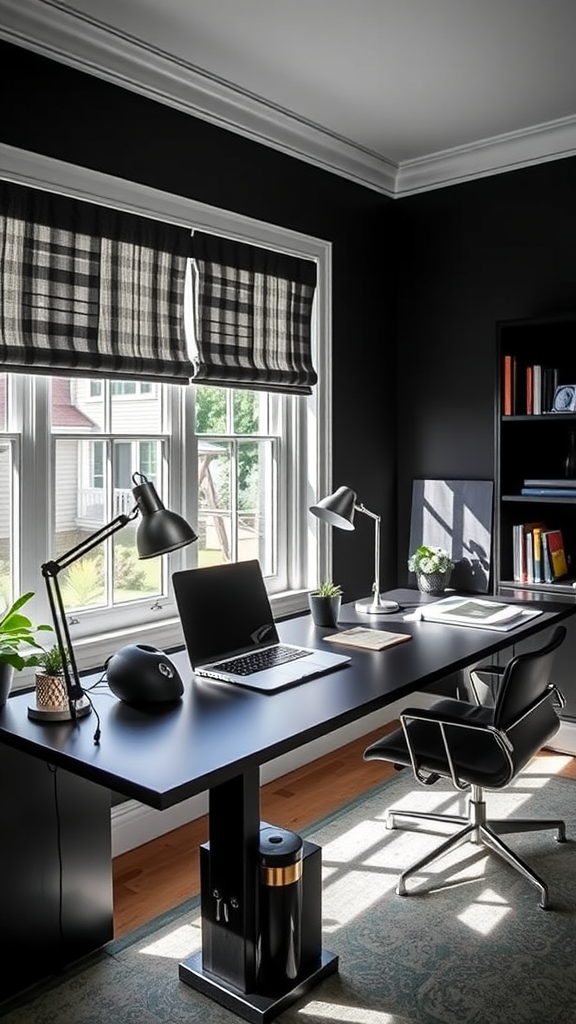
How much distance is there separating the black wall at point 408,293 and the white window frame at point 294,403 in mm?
82

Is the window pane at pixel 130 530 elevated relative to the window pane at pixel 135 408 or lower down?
lower down

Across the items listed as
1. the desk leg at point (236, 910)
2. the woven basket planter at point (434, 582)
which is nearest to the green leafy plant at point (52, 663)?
the desk leg at point (236, 910)

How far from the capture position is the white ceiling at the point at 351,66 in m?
2.87

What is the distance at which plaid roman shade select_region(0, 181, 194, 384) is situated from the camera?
2795 millimetres

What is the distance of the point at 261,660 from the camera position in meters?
2.69

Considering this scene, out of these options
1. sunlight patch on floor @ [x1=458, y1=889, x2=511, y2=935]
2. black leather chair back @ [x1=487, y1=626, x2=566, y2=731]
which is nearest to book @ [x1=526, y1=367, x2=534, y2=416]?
black leather chair back @ [x1=487, y1=626, x2=566, y2=731]

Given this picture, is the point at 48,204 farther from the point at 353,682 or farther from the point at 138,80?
the point at 353,682

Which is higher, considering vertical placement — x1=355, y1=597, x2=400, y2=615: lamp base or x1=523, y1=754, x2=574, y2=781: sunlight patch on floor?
x1=355, y1=597, x2=400, y2=615: lamp base

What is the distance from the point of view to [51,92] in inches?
114

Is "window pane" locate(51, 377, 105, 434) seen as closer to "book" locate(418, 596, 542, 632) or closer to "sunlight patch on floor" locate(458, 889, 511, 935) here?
"book" locate(418, 596, 542, 632)

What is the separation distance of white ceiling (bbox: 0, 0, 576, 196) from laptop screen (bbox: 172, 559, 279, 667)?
1755 mm

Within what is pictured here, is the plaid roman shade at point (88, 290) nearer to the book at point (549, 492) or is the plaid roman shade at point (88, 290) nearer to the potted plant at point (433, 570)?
the potted plant at point (433, 570)

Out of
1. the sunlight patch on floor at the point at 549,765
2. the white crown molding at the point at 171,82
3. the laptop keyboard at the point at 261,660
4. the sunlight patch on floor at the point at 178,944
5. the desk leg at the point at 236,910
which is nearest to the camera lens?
the desk leg at the point at 236,910

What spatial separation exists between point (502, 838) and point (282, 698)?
1.40 meters
